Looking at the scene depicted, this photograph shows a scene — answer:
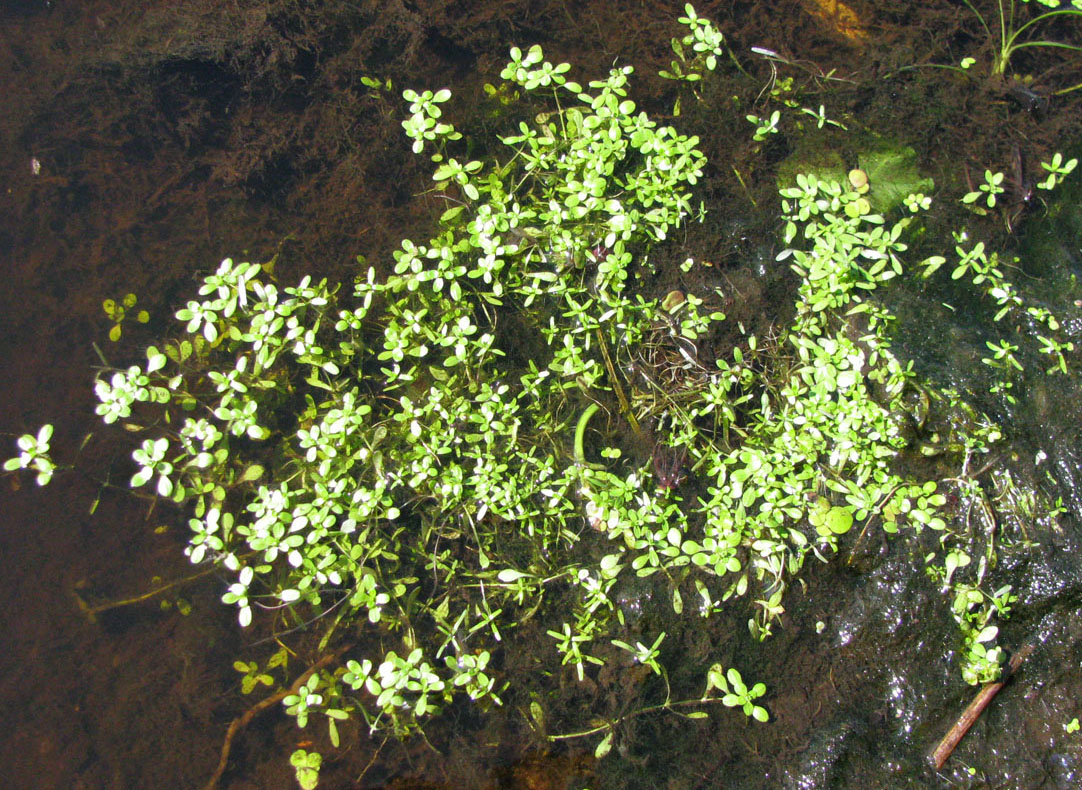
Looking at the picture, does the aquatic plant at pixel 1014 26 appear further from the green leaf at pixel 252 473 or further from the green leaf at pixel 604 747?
the green leaf at pixel 252 473

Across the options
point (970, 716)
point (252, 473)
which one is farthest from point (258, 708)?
point (970, 716)

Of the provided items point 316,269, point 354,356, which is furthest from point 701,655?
point 316,269

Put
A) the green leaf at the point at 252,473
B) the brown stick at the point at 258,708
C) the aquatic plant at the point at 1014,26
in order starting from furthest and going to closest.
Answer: the aquatic plant at the point at 1014,26 < the green leaf at the point at 252,473 < the brown stick at the point at 258,708

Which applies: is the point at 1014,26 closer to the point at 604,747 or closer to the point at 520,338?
the point at 520,338

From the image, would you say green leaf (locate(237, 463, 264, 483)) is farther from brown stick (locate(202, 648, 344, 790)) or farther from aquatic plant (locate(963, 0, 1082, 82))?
aquatic plant (locate(963, 0, 1082, 82))


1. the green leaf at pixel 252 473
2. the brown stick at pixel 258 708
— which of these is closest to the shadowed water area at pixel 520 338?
the brown stick at pixel 258 708

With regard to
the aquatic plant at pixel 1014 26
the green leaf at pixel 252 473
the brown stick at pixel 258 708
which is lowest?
the brown stick at pixel 258 708
